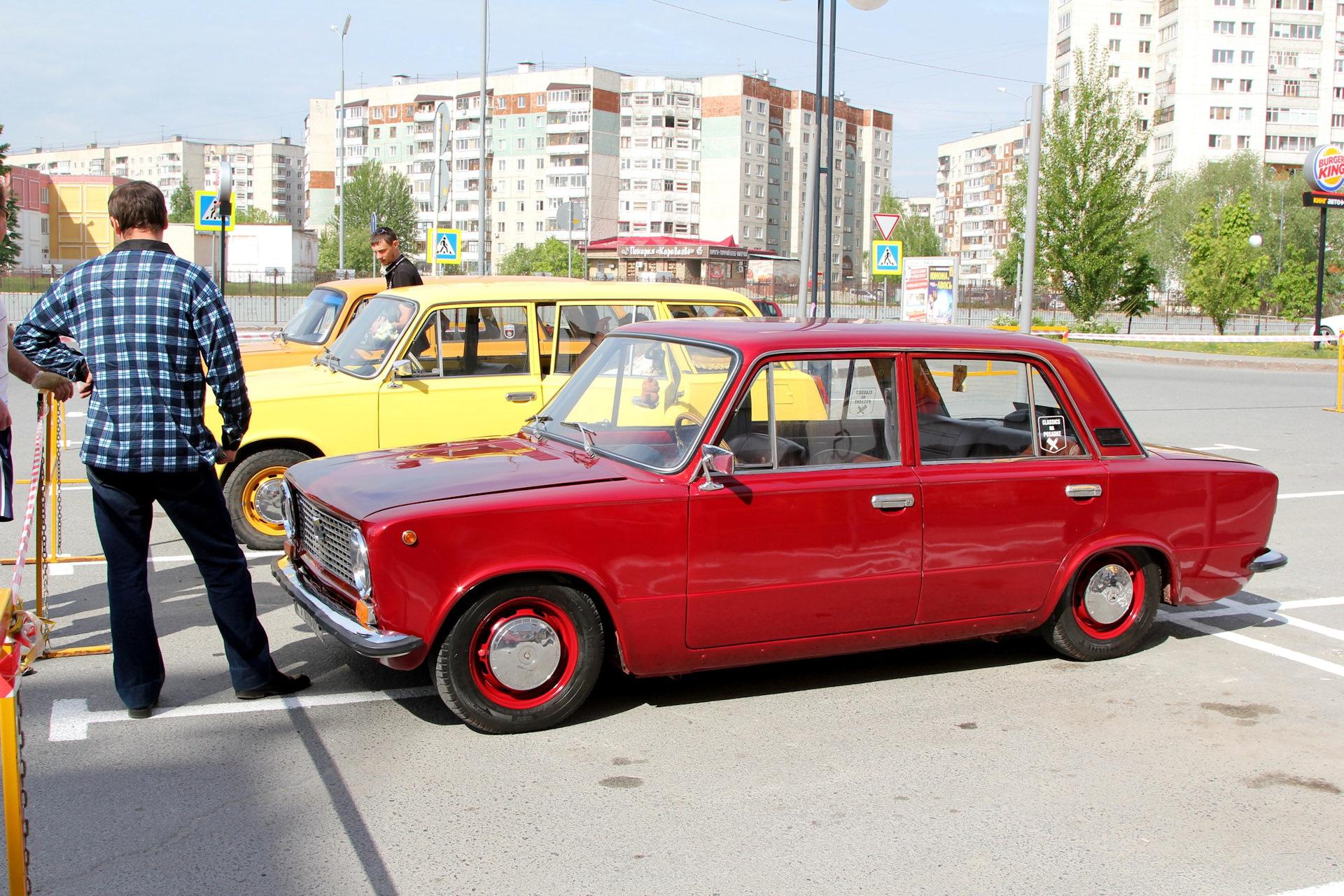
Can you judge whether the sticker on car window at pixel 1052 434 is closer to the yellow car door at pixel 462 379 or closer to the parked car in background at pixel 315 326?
the yellow car door at pixel 462 379

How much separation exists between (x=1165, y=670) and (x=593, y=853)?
3.29 meters

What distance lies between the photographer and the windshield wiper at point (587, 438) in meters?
5.04

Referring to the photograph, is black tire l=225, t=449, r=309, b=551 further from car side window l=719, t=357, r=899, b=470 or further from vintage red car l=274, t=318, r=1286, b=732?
car side window l=719, t=357, r=899, b=470

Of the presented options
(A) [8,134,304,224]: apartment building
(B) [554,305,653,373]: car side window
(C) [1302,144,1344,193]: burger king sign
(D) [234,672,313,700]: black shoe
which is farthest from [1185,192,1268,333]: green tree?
(A) [8,134,304,224]: apartment building

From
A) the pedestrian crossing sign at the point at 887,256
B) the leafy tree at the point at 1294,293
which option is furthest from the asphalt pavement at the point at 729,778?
the leafy tree at the point at 1294,293

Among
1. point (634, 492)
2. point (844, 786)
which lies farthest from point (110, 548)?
point (844, 786)

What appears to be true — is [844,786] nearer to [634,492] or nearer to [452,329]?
[634,492]

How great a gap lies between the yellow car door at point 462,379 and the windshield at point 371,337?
0.52 feet

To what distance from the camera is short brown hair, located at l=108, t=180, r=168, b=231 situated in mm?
4539

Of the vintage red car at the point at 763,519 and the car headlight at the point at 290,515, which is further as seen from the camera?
the car headlight at the point at 290,515

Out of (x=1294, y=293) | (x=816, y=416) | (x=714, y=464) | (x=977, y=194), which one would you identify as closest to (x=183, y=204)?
(x=977, y=194)

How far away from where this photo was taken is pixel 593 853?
361cm

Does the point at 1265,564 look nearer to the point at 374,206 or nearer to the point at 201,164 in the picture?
the point at 374,206

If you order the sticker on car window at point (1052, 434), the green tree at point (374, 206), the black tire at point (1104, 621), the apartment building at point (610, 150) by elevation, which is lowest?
the black tire at point (1104, 621)
